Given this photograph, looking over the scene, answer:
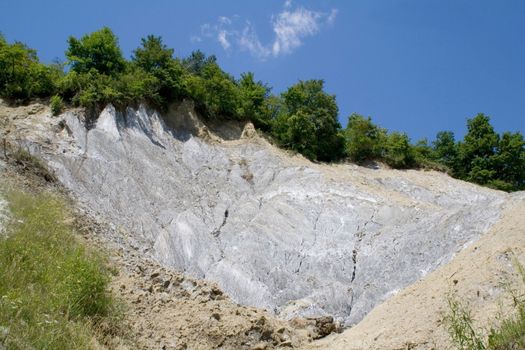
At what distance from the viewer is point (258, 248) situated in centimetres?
1717

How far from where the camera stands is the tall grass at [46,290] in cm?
686

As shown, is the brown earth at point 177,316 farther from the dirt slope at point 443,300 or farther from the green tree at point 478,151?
the green tree at point 478,151

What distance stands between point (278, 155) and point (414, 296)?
15.3 meters

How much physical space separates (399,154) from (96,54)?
53.3 feet

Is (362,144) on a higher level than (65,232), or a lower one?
higher

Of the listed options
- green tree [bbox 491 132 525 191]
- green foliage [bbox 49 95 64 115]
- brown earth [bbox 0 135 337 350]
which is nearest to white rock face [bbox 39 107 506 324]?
green foliage [bbox 49 95 64 115]

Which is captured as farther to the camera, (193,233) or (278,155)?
(278,155)

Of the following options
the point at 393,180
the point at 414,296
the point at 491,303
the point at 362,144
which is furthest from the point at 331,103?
the point at 491,303

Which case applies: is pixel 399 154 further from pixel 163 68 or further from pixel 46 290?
pixel 46 290

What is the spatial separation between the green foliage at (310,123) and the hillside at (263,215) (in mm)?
1480

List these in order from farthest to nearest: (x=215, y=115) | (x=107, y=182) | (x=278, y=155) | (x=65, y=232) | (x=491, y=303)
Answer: (x=215, y=115) → (x=278, y=155) → (x=107, y=182) → (x=65, y=232) → (x=491, y=303)

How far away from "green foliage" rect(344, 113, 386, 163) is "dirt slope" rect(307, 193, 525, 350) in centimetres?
1728

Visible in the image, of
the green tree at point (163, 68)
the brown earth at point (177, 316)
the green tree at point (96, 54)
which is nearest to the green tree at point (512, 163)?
the green tree at point (163, 68)

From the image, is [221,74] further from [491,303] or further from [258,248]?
[491,303]
